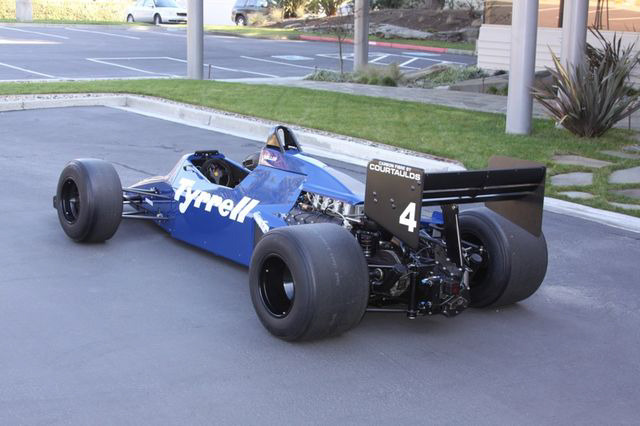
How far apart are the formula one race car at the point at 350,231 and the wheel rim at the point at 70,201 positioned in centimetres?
8

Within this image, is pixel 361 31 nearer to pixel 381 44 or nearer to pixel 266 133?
pixel 266 133

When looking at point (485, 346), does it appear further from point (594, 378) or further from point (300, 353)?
point (300, 353)

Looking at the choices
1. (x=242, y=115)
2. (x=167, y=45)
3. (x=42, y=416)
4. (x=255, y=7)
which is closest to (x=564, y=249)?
(x=42, y=416)

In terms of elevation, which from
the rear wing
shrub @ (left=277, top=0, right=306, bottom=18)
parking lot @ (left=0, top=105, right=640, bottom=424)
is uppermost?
shrub @ (left=277, top=0, right=306, bottom=18)

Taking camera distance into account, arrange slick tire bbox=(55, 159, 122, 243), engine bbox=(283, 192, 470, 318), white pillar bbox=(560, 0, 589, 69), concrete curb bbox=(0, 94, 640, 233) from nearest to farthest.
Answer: engine bbox=(283, 192, 470, 318)
slick tire bbox=(55, 159, 122, 243)
concrete curb bbox=(0, 94, 640, 233)
white pillar bbox=(560, 0, 589, 69)

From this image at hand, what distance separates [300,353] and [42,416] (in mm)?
1602

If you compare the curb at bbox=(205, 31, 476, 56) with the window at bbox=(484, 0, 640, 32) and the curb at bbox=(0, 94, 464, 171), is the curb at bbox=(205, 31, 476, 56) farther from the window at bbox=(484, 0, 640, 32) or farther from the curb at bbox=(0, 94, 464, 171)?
the curb at bbox=(0, 94, 464, 171)

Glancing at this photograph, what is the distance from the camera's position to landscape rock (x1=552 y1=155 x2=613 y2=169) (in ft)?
39.0

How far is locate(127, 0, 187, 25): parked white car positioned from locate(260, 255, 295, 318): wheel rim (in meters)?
39.1

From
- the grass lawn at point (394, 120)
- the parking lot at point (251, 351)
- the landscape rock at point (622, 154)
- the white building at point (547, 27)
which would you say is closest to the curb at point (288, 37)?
the white building at point (547, 27)

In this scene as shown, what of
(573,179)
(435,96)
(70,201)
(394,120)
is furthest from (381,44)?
(70,201)

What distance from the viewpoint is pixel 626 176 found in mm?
11367

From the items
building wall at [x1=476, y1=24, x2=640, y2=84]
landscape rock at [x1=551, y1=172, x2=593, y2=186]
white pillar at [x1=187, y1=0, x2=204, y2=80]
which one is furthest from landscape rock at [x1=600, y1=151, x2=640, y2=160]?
building wall at [x1=476, y1=24, x2=640, y2=84]

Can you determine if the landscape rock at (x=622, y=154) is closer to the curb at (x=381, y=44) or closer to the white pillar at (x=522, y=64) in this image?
the white pillar at (x=522, y=64)
